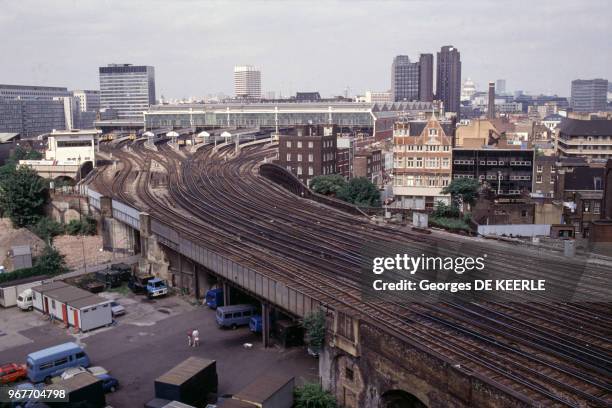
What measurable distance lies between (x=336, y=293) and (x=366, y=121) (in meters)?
110

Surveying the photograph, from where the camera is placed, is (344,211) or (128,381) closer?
(128,381)

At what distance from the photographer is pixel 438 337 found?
22766 mm

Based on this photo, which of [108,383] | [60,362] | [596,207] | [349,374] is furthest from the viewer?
[596,207]

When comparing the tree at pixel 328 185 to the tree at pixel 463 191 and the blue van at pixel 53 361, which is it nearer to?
the tree at pixel 463 191

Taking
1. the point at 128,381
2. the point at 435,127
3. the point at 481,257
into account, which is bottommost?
the point at 128,381

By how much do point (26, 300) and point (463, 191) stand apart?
36.5 meters

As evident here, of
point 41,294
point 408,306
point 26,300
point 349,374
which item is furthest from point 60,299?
point 408,306

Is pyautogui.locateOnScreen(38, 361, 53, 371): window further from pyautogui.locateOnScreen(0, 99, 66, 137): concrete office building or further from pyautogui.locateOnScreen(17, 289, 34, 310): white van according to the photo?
pyautogui.locateOnScreen(0, 99, 66, 137): concrete office building

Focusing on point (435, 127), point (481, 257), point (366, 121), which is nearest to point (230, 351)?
point (481, 257)

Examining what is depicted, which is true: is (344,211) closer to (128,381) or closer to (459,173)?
(459,173)

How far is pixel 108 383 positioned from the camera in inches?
1019

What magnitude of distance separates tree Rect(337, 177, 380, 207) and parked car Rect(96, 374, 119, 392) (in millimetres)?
35705

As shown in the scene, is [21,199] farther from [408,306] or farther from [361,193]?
[408,306]

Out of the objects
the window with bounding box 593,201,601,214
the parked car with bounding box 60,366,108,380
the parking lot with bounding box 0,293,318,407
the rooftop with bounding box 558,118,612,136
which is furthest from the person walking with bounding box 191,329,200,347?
the rooftop with bounding box 558,118,612,136
